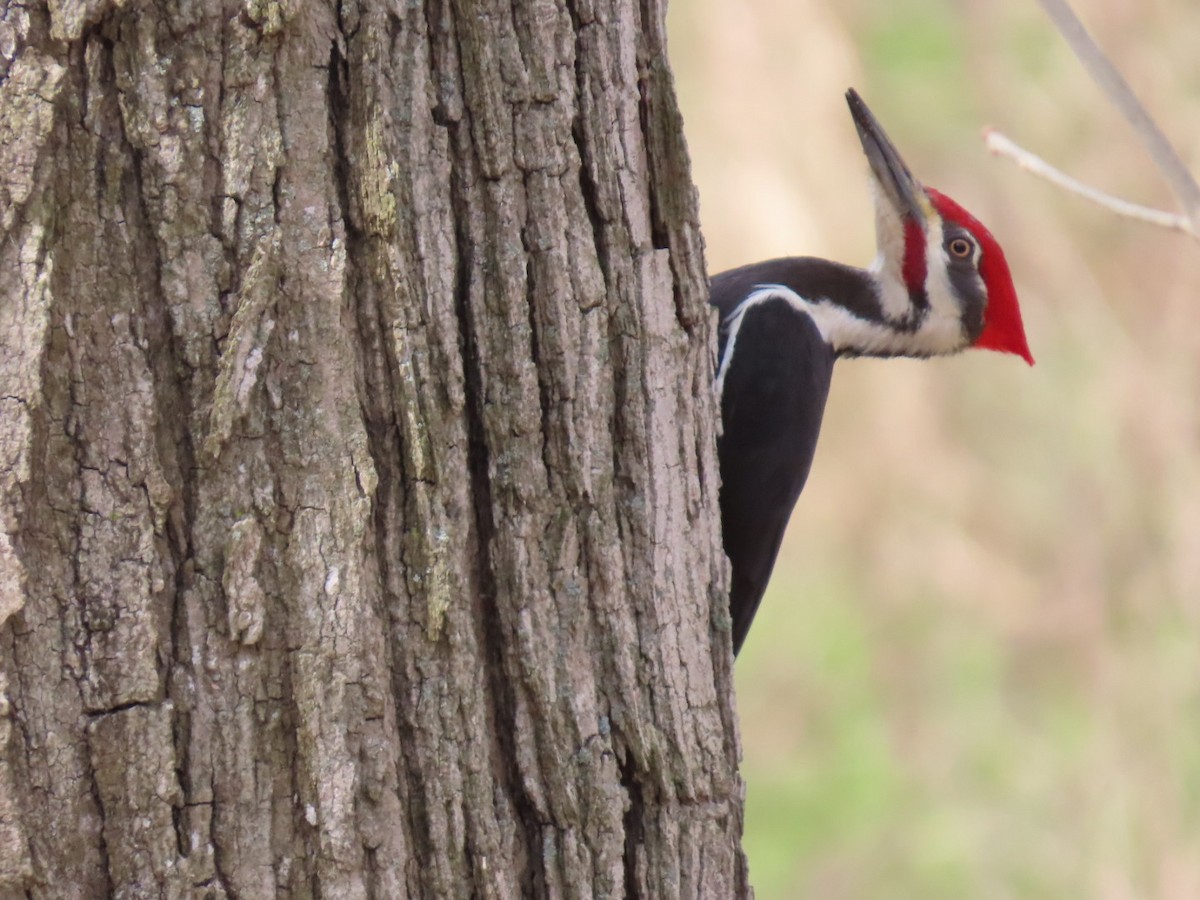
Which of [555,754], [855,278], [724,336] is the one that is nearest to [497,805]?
[555,754]

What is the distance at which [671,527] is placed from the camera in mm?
1395

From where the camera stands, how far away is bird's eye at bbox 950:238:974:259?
285 cm

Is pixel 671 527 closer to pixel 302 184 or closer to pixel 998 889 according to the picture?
pixel 302 184

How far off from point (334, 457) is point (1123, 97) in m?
0.82

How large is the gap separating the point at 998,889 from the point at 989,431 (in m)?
1.84

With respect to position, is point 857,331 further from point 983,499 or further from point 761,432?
point 983,499

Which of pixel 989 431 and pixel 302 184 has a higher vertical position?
pixel 989 431

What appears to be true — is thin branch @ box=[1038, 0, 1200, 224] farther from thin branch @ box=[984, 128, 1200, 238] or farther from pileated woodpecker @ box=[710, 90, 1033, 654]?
pileated woodpecker @ box=[710, 90, 1033, 654]

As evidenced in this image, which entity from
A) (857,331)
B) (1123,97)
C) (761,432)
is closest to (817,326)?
(857,331)

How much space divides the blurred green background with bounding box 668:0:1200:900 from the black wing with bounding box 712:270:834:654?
242cm

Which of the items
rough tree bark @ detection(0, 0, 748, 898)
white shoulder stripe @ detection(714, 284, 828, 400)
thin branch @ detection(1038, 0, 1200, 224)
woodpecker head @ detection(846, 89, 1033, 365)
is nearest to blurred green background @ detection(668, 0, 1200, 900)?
woodpecker head @ detection(846, 89, 1033, 365)

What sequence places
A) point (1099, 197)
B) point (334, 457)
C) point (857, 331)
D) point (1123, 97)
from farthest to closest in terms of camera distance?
1. point (857, 331)
2. point (1099, 197)
3. point (1123, 97)
4. point (334, 457)

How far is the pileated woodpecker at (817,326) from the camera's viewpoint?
237 centimetres

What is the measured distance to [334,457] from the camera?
1205 millimetres
